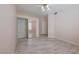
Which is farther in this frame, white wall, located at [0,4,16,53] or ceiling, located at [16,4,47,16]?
white wall, located at [0,4,16,53]

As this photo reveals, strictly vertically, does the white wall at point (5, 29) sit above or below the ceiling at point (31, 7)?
below

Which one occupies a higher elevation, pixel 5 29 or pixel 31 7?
pixel 31 7

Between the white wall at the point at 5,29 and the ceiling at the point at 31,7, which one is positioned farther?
the white wall at the point at 5,29

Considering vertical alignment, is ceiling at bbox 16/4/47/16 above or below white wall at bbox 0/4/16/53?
above
